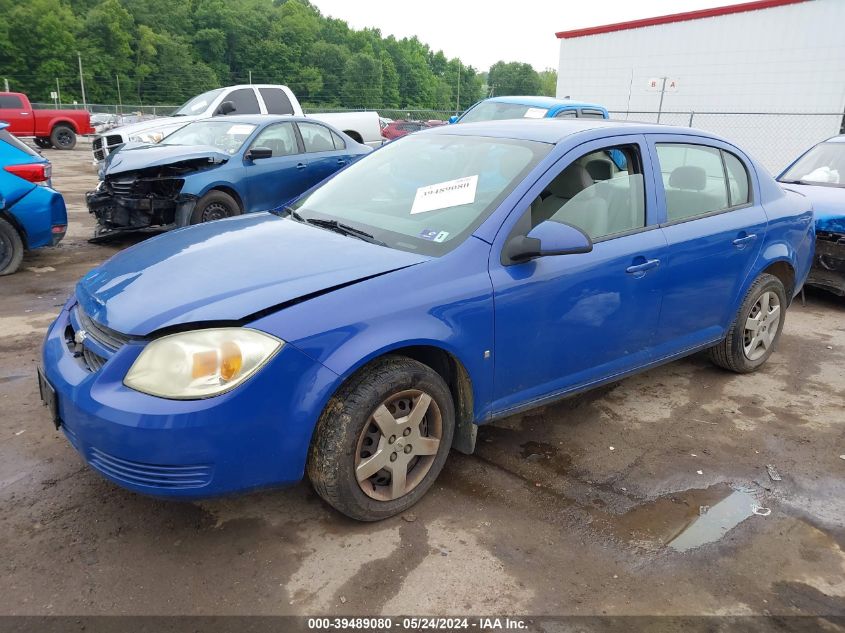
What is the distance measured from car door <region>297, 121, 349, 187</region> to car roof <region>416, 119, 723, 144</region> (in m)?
4.88

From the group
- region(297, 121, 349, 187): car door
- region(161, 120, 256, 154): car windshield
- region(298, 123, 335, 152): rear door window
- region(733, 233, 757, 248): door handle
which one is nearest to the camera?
region(733, 233, 757, 248): door handle

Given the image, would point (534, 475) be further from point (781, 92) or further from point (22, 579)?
point (781, 92)

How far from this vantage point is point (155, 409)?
2252mm

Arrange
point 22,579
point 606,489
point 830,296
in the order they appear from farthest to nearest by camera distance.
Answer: point 830,296 < point 606,489 < point 22,579

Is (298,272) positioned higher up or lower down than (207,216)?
higher up

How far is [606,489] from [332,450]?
1440 mm

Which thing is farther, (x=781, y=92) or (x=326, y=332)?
(x=781, y=92)

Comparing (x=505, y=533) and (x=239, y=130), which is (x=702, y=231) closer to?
(x=505, y=533)

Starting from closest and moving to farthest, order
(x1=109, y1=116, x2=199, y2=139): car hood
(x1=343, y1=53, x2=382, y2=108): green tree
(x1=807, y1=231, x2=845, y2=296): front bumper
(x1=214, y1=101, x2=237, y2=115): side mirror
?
(x1=807, y1=231, x2=845, y2=296): front bumper, (x1=109, y1=116, x2=199, y2=139): car hood, (x1=214, y1=101, x2=237, y2=115): side mirror, (x1=343, y1=53, x2=382, y2=108): green tree

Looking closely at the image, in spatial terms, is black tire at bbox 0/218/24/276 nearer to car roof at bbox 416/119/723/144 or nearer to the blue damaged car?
car roof at bbox 416/119/723/144

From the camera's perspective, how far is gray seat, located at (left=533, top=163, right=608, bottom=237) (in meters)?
3.19

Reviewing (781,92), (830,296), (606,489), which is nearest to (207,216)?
(606,489)

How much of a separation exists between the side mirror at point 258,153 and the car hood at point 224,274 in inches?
189

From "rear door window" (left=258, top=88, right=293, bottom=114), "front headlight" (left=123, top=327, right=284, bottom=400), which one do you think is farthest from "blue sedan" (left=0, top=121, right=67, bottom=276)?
"rear door window" (left=258, top=88, right=293, bottom=114)
